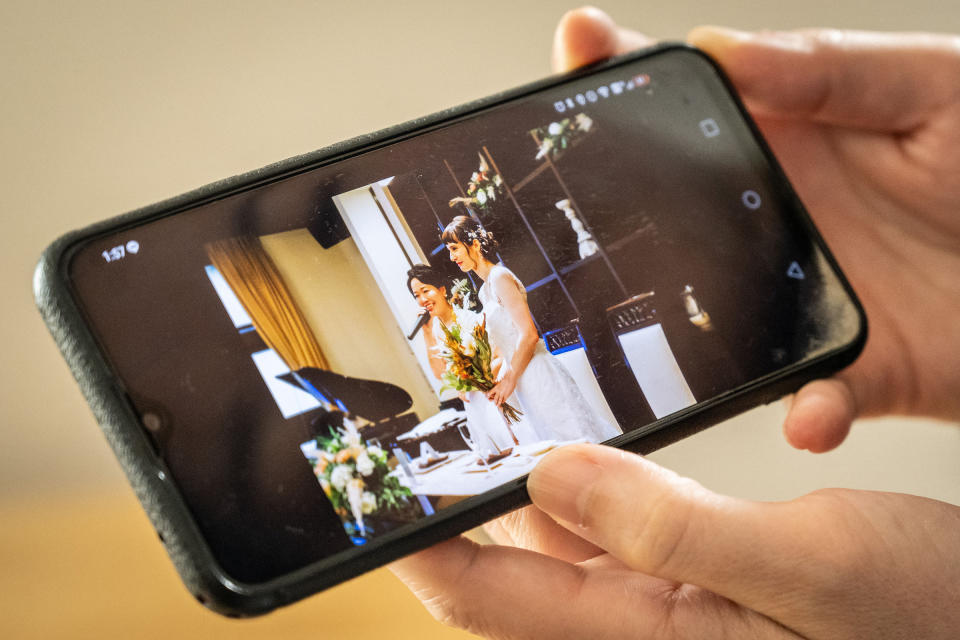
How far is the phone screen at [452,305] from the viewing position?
406 mm

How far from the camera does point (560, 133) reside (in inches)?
20.0

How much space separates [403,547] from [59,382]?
0.63 metres

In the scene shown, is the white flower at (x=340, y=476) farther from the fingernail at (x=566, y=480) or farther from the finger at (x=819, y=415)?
the finger at (x=819, y=415)

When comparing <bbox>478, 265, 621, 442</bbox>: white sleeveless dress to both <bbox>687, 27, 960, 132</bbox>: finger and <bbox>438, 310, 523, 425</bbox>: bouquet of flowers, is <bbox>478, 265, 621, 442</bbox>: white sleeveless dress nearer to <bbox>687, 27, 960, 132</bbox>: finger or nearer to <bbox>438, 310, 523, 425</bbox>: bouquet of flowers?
<bbox>438, 310, 523, 425</bbox>: bouquet of flowers

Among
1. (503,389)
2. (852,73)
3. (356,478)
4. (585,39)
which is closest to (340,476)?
(356,478)

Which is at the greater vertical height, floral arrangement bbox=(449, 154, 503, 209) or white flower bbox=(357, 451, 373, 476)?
floral arrangement bbox=(449, 154, 503, 209)

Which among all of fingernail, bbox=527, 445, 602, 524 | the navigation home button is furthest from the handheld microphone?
the navigation home button

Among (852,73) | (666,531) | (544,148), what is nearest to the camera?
(666,531)

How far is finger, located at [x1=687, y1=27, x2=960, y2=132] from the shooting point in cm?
60

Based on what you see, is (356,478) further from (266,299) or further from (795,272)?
(795,272)

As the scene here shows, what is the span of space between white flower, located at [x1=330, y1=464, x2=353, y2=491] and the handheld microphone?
0.09m

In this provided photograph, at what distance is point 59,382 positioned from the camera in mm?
851

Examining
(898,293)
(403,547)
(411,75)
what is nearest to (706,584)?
(403,547)

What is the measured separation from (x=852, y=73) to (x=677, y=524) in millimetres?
433
